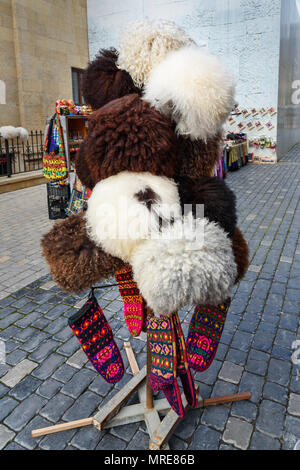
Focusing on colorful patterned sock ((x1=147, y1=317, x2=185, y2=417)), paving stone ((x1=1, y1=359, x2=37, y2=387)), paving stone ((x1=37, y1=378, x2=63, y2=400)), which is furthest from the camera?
paving stone ((x1=1, y1=359, x2=37, y2=387))

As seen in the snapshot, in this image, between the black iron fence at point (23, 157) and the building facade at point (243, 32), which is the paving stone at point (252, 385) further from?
the building facade at point (243, 32)

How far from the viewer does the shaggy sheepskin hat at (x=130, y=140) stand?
136cm

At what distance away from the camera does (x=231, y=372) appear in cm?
264

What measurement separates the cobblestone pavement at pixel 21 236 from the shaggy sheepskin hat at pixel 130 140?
10.1 ft

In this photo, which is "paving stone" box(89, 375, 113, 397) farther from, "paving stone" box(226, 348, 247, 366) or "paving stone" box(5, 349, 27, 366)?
"paving stone" box(226, 348, 247, 366)

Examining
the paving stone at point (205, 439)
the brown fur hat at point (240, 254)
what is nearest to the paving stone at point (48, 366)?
the paving stone at point (205, 439)

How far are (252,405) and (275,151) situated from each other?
39.8 ft

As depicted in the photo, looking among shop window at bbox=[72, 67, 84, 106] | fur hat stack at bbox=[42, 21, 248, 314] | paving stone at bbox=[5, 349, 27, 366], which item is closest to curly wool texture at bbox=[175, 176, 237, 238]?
fur hat stack at bbox=[42, 21, 248, 314]

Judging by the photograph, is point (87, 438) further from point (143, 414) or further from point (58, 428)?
point (143, 414)

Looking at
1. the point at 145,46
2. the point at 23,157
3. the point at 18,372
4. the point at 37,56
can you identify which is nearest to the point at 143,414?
the point at 18,372

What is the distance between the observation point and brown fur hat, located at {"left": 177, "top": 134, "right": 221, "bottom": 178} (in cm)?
149

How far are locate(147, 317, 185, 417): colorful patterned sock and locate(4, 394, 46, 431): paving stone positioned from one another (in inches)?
40.1

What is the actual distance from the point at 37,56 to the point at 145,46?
11.7 metres

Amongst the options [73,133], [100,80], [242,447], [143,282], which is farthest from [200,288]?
[73,133]
